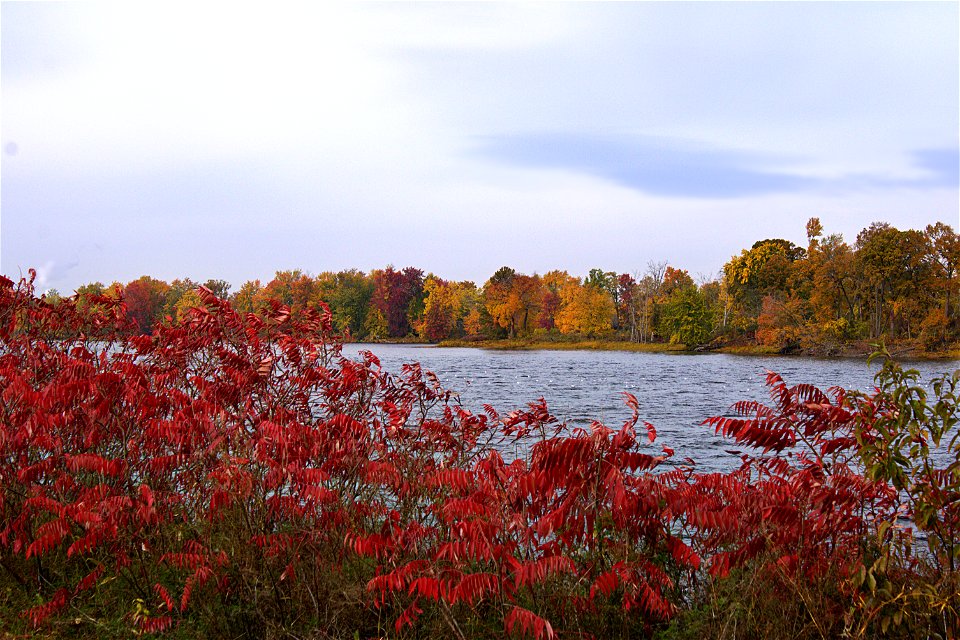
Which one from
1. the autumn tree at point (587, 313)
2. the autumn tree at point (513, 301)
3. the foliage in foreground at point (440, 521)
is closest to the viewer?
the foliage in foreground at point (440, 521)

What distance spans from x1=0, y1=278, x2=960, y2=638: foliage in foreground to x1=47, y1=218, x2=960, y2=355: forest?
112 feet

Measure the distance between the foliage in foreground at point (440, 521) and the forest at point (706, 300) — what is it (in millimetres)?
34209

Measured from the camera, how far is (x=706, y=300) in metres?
103

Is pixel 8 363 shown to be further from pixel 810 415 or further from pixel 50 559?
pixel 810 415

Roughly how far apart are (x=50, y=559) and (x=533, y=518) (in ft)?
16.3

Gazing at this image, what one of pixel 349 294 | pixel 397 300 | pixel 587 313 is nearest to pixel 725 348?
pixel 587 313

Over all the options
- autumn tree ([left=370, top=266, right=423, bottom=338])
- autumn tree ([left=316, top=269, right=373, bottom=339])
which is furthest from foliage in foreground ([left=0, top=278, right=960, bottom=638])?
autumn tree ([left=370, top=266, right=423, bottom=338])

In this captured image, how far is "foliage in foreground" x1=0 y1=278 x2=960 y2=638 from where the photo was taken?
15.2ft

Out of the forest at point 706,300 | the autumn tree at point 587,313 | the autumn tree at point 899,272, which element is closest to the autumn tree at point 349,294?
the forest at point 706,300

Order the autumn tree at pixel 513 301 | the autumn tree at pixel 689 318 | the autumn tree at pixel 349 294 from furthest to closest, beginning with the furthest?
the autumn tree at pixel 349 294
the autumn tree at pixel 513 301
the autumn tree at pixel 689 318

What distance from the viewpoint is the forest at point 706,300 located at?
243ft

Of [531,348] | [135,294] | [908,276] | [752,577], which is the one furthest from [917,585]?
[531,348]

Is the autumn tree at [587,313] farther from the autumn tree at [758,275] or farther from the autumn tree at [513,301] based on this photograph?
the autumn tree at [758,275]

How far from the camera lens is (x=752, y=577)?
4969 mm
